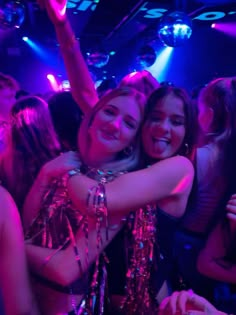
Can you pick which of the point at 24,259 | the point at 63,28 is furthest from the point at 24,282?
the point at 63,28

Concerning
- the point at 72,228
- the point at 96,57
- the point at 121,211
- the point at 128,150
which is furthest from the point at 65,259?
Result: the point at 96,57

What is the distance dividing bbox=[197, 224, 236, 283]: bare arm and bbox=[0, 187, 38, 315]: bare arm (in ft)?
2.36

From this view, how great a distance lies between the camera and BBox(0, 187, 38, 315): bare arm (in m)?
1.01

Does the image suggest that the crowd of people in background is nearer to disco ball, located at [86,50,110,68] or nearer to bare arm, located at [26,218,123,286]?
bare arm, located at [26,218,123,286]

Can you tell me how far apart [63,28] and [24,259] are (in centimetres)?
125

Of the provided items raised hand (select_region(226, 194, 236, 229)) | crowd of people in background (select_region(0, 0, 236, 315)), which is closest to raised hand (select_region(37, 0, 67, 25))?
crowd of people in background (select_region(0, 0, 236, 315))

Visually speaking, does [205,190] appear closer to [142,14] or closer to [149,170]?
[149,170]

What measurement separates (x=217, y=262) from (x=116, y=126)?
665 mm

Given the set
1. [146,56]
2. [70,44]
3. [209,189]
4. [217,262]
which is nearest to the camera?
[217,262]

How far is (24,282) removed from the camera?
1.05 metres

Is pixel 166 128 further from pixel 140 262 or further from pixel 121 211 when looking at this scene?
pixel 140 262

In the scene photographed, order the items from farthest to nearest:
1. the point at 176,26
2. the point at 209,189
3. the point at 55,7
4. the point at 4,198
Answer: the point at 176,26
the point at 55,7
the point at 209,189
the point at 4,198

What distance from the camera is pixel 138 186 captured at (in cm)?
116

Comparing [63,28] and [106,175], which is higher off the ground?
[63,28]
